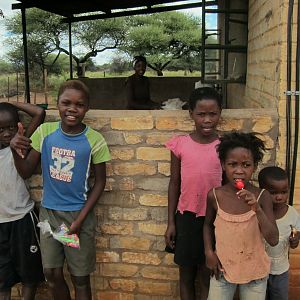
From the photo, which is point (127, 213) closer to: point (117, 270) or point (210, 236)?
point (117, 270)

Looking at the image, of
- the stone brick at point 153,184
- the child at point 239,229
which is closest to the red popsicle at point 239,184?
the child at point 239,229

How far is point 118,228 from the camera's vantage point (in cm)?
317

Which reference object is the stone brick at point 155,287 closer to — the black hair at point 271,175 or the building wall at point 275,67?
the building wall at point 275,67

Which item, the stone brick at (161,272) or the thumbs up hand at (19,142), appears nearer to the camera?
the thumbs up hand at (19,142)

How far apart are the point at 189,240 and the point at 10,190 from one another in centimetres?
122

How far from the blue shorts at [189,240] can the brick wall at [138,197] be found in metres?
0.37

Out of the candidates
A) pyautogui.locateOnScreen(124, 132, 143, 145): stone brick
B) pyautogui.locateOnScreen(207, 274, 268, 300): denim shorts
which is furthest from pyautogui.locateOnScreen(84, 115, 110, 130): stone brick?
pyautogui.locateOnScreen(207, 274, 268, 300): denim shorts

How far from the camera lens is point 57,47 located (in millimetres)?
36312

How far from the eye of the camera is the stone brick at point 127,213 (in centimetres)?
312

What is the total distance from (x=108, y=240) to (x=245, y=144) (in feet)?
4.44

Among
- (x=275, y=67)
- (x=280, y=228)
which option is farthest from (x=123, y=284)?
(x=275, y=67)

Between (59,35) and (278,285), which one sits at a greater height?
(59,35)

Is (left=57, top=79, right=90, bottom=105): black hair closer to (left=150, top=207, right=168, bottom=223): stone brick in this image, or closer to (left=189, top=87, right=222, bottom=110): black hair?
(left=189, top=87, right=222, bottom=110): black hair

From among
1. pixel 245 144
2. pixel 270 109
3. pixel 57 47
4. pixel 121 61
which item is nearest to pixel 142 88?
pixel 270 109
